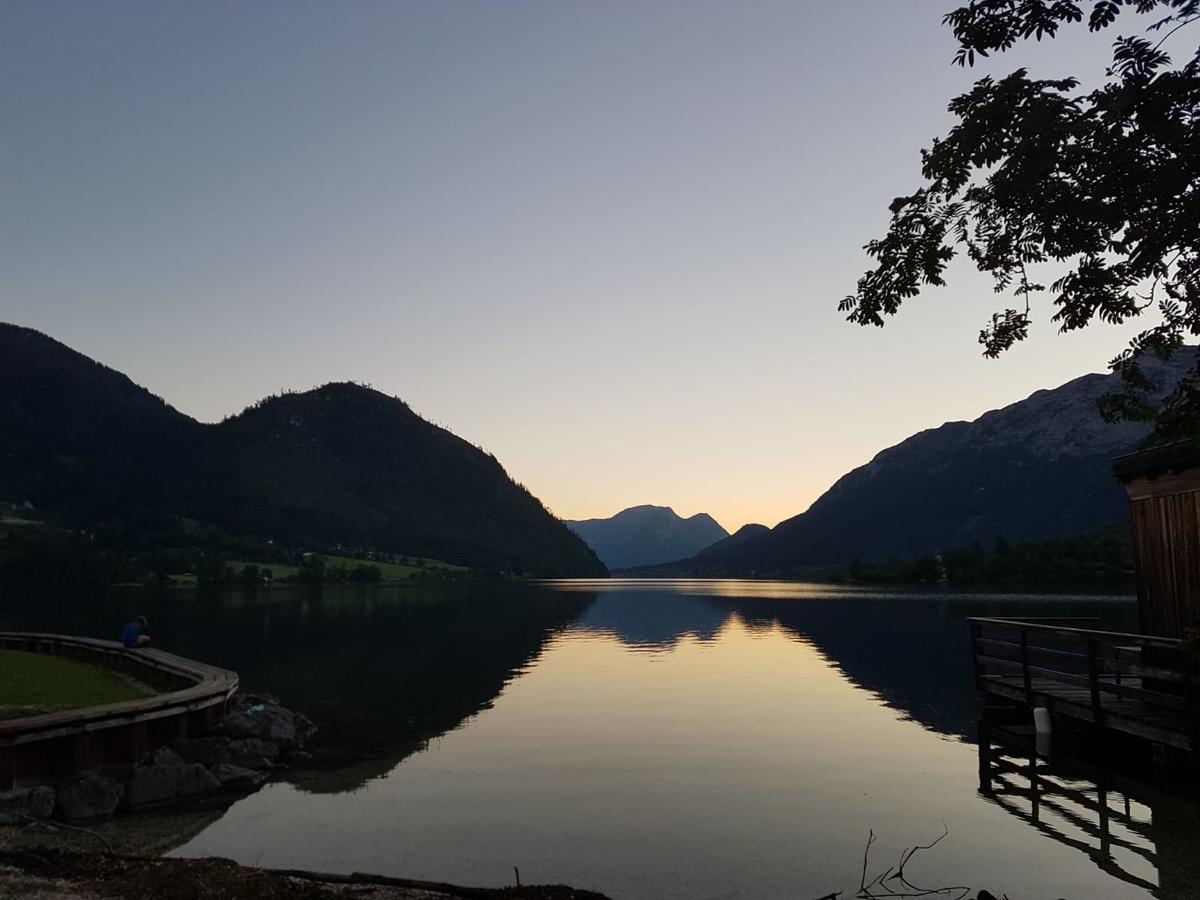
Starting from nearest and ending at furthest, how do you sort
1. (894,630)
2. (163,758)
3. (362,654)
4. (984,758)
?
(163,758) < (984,758) < (362,654) < (894,630)

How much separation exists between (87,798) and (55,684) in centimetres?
1149

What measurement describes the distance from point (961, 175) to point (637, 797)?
1647cm

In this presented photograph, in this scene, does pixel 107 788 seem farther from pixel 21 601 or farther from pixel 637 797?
pixel 21 601

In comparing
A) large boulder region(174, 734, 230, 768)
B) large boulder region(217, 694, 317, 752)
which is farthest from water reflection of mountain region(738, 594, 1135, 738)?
large boulder region(174, 734, 230, 768)

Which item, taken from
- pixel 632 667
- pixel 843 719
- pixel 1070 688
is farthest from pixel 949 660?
pixel 1070 688

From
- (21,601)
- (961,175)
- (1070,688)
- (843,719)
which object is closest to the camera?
(961,175)

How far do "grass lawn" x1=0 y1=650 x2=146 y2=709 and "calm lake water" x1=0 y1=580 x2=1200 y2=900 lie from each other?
7.13 meters

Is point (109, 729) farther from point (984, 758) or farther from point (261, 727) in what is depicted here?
point (984, 758)

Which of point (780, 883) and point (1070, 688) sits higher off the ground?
point (1070, 688)

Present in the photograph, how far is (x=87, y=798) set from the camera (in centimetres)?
1928

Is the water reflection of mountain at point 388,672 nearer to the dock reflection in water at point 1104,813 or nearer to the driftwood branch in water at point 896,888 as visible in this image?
the driftwood branch in water at point 896,888

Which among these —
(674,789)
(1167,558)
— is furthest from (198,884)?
(1167,558)

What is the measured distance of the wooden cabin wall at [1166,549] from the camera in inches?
812

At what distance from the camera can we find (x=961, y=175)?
1024 centimetres
